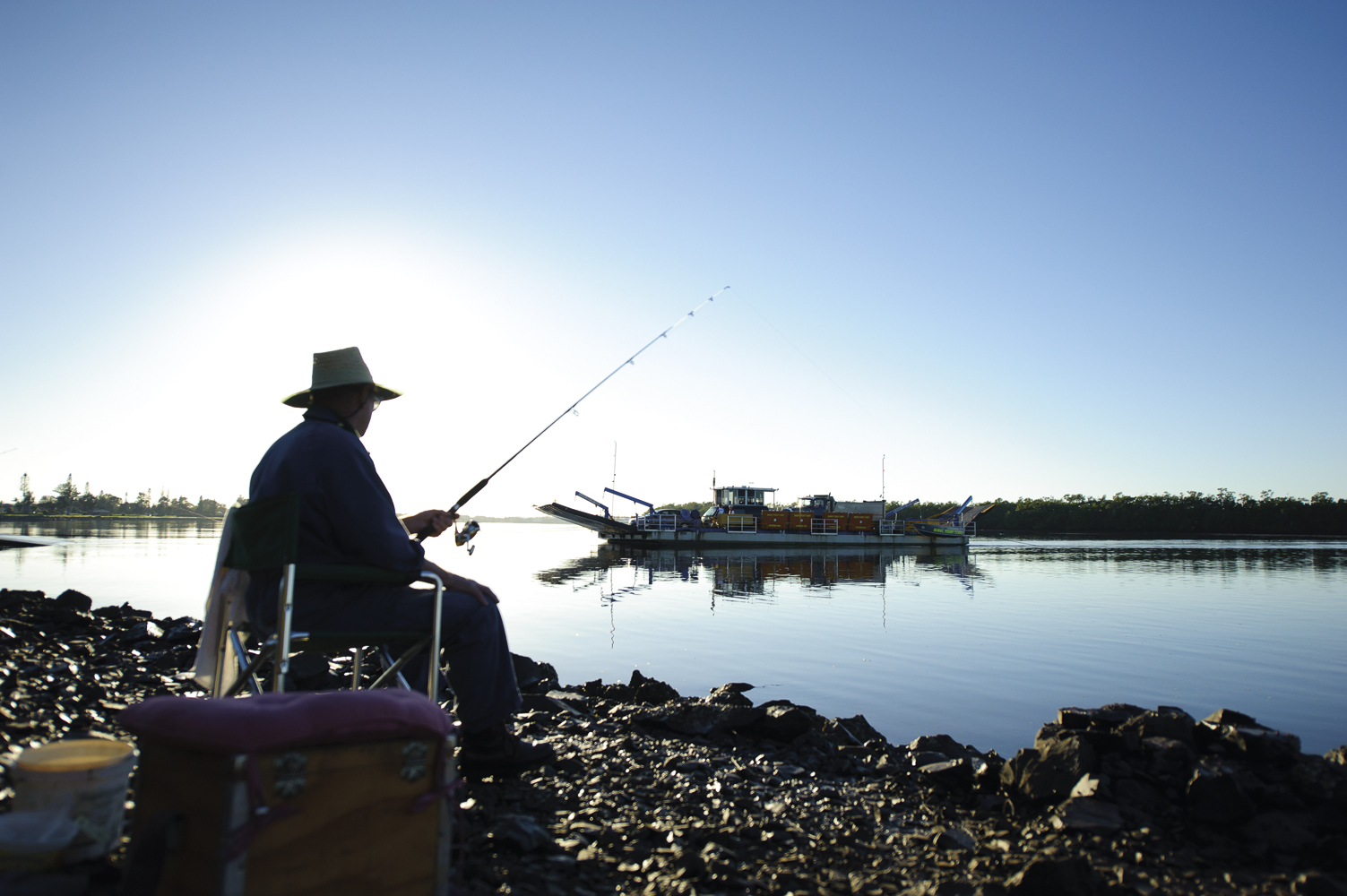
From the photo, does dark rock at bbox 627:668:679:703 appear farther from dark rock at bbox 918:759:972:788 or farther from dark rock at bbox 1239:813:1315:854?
dark rock at bbox 1239:813:1315:854

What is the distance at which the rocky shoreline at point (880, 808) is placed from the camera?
6.91 ft

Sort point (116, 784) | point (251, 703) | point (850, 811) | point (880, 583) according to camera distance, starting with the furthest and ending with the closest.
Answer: point (880, 583) < point (850, 811) < point (116, 784) < point (251, 703)

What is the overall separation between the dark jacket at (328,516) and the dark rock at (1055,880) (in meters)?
2.06

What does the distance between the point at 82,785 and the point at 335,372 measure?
154cm

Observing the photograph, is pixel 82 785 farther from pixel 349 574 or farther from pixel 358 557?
pixel 358 557

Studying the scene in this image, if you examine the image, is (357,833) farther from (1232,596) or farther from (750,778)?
(1232,596)

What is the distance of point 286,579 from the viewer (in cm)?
231

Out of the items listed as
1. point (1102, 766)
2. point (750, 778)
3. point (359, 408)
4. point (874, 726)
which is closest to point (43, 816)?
point (359, 408)

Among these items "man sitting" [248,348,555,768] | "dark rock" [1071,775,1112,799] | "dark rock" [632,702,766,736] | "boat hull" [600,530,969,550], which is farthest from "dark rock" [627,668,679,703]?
"boat hull" [600,530,969,550]

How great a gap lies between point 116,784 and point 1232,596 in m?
16.7

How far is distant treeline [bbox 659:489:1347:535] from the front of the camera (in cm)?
7475

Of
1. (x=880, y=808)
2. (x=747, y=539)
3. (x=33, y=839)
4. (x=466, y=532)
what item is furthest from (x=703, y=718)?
(x=747, y=539)

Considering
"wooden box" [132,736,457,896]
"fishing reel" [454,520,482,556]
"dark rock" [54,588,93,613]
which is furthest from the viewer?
"dark rock" [54,588,93,613]

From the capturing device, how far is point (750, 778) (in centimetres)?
315
